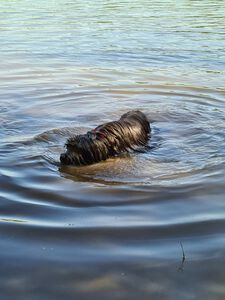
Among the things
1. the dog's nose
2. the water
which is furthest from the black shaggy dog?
the water

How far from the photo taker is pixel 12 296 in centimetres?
326

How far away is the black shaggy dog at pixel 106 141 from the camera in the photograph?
596 cm

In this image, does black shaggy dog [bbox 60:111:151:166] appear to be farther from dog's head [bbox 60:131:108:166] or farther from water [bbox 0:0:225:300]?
water [bbox 0:0:225:300]

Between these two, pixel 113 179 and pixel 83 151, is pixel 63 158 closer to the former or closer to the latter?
pixel 83 151

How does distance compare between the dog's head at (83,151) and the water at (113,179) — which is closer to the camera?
the water at (113,179)

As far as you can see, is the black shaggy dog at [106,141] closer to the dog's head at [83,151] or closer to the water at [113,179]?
the dog's head at [83,151]

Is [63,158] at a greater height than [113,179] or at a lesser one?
greater

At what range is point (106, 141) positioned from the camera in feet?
20.5

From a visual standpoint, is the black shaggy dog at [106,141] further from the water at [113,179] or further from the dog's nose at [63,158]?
the water at [113,179]

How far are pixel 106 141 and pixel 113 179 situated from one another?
0.82 meters

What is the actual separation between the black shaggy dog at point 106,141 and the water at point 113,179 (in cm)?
12

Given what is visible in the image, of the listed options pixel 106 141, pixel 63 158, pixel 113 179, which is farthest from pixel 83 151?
pixel 113 179

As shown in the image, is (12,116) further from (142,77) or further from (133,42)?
(133,42)

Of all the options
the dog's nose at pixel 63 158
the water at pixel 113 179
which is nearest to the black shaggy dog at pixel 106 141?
the dog's nose at pixel 63 158
